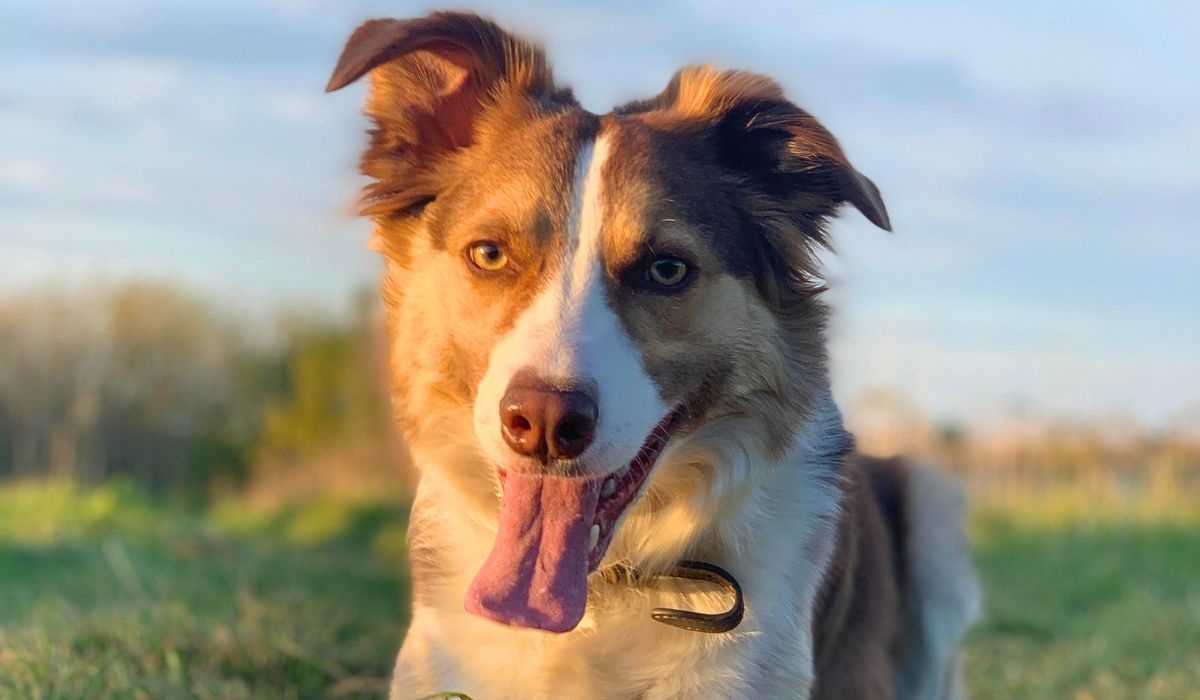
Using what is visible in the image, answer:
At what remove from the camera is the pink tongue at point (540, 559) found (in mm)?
2807

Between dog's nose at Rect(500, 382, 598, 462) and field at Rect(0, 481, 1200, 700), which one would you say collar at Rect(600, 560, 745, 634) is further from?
field at Rect(0, 481, 1200, 700)

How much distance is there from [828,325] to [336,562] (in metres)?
8.57

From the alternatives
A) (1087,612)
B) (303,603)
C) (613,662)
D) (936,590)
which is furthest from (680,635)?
(1087,612)

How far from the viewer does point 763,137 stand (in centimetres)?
346

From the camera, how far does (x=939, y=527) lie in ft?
15.8

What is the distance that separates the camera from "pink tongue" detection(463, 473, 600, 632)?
281 cm

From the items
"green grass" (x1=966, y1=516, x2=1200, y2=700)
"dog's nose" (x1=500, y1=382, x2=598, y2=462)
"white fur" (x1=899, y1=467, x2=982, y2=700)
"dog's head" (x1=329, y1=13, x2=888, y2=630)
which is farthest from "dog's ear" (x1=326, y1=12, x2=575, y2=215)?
"green grass" (x1=966, y1=516, x2=1200, y2=700)

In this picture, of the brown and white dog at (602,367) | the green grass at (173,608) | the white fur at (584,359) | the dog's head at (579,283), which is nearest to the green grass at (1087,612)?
the brown and white dog at (602,367)

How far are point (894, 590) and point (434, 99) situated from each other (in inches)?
100

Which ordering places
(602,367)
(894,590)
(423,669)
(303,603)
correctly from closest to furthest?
(602,367) < (423,669) < (894,590) < (303,603)

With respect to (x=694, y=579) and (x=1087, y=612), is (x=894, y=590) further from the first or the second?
(x=1087, y=612)

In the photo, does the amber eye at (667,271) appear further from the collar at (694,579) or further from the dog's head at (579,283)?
the collar at (694,579)

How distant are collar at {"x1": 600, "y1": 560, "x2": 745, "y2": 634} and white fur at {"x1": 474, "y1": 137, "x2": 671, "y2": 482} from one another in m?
0.47

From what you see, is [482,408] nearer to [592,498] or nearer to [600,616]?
[592,498]
